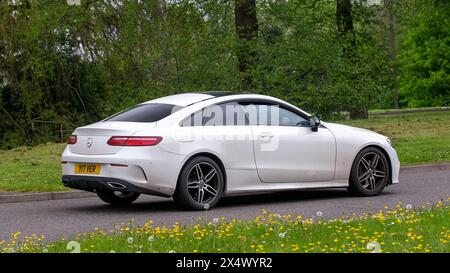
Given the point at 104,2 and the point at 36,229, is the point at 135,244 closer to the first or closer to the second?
the point at 36,229

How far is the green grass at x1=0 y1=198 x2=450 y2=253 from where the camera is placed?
7.74 m

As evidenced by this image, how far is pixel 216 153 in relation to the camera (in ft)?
39.2

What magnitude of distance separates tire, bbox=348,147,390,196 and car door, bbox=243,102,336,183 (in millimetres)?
430

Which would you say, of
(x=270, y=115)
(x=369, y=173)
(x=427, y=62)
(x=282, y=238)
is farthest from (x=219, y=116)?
(x=427, y=62)

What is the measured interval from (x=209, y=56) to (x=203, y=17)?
1581 millimetres

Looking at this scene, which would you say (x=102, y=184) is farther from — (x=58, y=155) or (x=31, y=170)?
(x=58, y=155)

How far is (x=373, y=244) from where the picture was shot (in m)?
7.12

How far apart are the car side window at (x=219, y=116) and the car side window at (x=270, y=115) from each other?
0.13 meters

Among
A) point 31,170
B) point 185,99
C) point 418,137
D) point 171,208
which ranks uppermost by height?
point 185,99

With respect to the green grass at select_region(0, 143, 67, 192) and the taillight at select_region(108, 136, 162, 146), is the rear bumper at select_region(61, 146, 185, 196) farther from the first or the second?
the green grass at select_region(0, 143, 67, 192)

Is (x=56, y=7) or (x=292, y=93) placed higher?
(x=56, y=7)

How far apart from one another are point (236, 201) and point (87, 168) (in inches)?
99.4

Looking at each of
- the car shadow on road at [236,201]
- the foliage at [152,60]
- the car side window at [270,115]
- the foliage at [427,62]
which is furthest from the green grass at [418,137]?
the foliage at [427,62]
